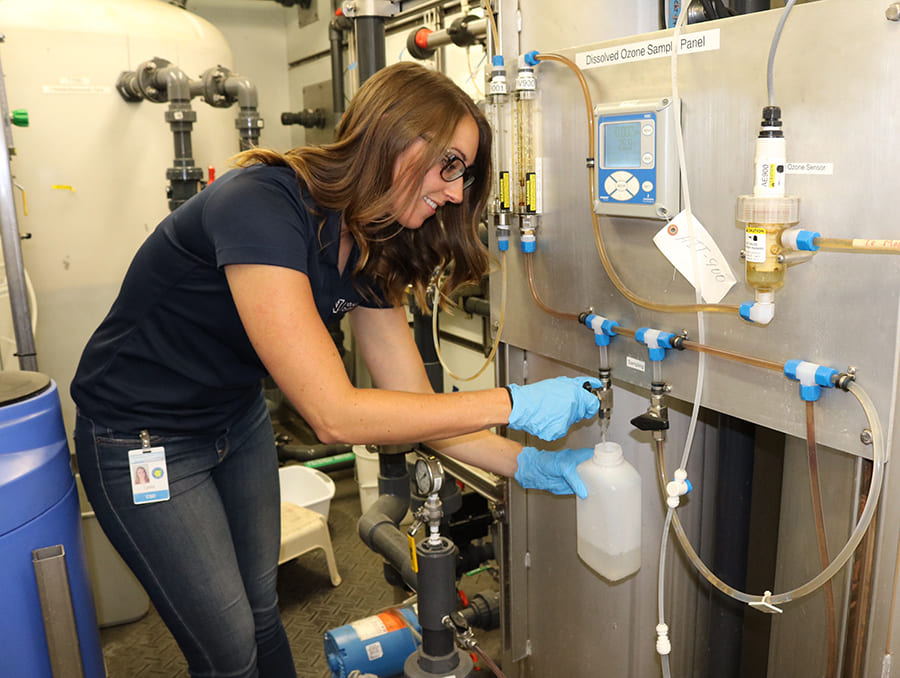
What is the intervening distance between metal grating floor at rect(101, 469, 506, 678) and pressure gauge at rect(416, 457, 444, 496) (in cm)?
80

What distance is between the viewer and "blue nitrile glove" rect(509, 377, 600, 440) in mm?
1070

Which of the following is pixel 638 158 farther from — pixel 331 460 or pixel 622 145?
pixel 331 460

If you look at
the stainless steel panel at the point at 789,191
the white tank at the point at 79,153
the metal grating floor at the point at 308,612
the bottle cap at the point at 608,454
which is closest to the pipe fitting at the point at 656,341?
the stainless steel panel at the point at 789,191

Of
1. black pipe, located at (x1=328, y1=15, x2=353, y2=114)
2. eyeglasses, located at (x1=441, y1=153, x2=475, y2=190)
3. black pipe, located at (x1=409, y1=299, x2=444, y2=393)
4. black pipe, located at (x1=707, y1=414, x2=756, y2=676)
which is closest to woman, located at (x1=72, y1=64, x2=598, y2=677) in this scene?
eyeglasses, located at (x1=441, y1=153, x2=475, y2=190)

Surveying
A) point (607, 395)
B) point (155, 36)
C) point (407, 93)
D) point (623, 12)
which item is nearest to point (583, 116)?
point (623, 12)

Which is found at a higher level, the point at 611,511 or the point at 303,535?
the point at 611,511

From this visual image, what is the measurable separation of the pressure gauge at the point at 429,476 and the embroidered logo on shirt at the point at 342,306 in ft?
0.94

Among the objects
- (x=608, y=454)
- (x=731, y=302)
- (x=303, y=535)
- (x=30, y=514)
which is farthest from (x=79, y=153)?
(x=731, y=302)

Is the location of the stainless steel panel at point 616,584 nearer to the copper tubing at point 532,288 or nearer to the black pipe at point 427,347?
the copper tubing at point 532,288

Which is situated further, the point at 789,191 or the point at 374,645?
the point at 374,645

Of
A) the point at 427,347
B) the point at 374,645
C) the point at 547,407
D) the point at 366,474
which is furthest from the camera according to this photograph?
the point at 366,474

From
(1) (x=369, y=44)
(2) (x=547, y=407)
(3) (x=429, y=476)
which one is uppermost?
(1) (x=369, y=44)

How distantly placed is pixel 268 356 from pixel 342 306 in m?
0.28

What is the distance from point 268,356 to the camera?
97 centimetres
